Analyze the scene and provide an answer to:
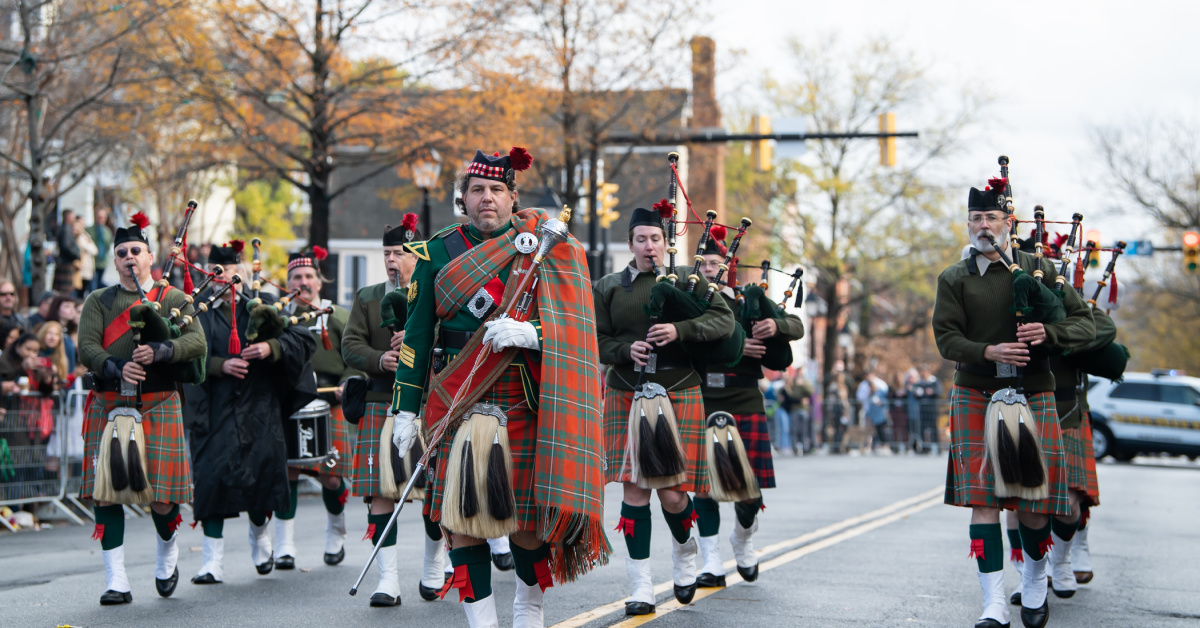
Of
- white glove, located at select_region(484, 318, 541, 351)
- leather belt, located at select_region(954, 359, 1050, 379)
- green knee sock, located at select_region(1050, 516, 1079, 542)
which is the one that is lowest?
green knee sock, located at select_region(1050, 516, 1079, 542)

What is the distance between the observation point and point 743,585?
7.93 meters

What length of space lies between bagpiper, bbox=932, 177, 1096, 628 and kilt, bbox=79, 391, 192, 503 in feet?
14.1

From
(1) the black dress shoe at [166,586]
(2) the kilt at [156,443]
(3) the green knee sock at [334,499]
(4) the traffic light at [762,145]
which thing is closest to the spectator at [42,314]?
(3) the green knee sock at [334,499]

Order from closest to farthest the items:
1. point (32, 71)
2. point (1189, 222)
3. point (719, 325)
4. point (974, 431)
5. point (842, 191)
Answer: point (974, 431)
point (719, 325)
point (32, 71)
point (842, 191)
point (1189, 222)

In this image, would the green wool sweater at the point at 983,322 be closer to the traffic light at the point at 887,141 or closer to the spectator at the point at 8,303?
the spectator at the point at 8,303

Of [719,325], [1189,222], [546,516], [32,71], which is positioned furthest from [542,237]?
[1189,222]

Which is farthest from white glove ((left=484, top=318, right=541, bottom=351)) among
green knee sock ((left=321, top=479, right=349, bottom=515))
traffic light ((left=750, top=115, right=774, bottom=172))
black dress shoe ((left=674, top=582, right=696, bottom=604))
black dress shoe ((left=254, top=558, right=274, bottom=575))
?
traffic light ((left=750, top=115, right=774, bottom=172))

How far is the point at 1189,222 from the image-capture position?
46250 mm

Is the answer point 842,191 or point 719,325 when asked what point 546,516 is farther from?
point 842,191

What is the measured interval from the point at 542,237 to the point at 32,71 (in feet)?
36.6

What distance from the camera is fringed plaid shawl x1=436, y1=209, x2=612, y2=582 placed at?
5000 millimetres

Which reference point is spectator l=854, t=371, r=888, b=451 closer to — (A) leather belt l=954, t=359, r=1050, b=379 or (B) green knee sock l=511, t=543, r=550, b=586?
(A) leather belt l=954, t=359, r=1050, b=379

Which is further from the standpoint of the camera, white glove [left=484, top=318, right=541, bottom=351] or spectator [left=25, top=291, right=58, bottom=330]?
spectator [left=25, top=291, right=58, bottom=330]

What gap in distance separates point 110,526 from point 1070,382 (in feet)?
18.1
